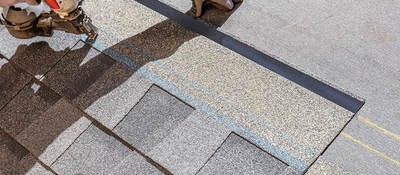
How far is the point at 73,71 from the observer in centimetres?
472

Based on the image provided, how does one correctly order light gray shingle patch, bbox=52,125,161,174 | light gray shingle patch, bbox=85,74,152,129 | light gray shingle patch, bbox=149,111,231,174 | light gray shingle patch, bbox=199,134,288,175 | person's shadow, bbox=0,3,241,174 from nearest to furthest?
light gray shingle patch, bbox=199,134,288,175
light gray shingle patch, bbox=149,111,231,174
light gray shingle patch, bbox=52,125,161,174
light gray shingle patch, bbox=85,74,152,129
person's shadow, bbox=0,3,241,174

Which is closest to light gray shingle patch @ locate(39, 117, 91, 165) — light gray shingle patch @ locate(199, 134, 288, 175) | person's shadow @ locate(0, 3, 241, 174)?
person's shadow @ locate(0, 3, 241, 174)

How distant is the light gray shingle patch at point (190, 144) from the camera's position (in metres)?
3.99

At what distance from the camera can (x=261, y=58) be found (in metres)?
4.48

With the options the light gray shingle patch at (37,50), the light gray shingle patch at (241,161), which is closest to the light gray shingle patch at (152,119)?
the light gray shingle patch at (241,161)

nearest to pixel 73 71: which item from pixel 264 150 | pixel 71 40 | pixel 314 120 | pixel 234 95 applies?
pixel 71 40

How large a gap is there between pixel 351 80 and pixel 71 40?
2806 mm

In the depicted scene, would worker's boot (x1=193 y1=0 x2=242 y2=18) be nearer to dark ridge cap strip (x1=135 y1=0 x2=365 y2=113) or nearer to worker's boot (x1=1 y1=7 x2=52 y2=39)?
dark ridge cap strip (x1=135 y1=0 x2=365 y2=113)

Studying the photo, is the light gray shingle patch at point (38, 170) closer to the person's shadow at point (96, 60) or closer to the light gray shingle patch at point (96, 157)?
the light gray shingle patch at point (96, 157)

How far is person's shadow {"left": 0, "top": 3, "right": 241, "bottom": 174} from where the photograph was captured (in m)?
4.57

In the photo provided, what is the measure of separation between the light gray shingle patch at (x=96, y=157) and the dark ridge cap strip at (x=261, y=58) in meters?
1.39

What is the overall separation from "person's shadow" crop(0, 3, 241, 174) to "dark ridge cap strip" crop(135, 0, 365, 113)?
83 mm

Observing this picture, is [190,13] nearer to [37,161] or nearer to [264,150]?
[264,150]

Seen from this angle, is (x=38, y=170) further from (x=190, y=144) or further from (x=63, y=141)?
(x=190, y=144)
